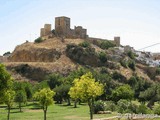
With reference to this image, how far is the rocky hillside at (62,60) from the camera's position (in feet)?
391

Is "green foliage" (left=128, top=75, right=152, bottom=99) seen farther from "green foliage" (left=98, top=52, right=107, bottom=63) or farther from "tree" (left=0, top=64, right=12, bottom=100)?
"tree" (left=0, top=64, right=12, bottom=100)

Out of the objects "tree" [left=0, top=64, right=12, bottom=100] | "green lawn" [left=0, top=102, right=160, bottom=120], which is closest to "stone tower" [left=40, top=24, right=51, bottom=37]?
"green lawn" [left=0, top=102, right=160, bottom=120]

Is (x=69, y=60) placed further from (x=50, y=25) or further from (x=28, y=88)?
(x=28, y=88)

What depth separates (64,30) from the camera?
141 m

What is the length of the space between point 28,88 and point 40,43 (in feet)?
186

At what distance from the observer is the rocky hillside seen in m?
119

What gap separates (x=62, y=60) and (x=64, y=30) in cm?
1812

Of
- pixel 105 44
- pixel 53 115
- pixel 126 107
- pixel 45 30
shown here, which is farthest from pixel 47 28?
pixel 126 107

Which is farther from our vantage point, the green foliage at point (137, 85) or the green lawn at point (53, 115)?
the green foliage at point (137, 85)

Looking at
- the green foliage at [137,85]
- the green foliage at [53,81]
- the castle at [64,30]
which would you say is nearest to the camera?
the green foliage at [53,81]

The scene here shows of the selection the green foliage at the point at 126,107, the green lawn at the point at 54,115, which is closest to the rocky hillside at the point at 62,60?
the green lawn at the point at 54,115

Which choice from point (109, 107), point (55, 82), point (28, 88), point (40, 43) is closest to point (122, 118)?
point (109, 107)

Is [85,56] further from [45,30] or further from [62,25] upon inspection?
[45,30]

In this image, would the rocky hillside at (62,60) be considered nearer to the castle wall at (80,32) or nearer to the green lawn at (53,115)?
the castle wall at (80,32)
